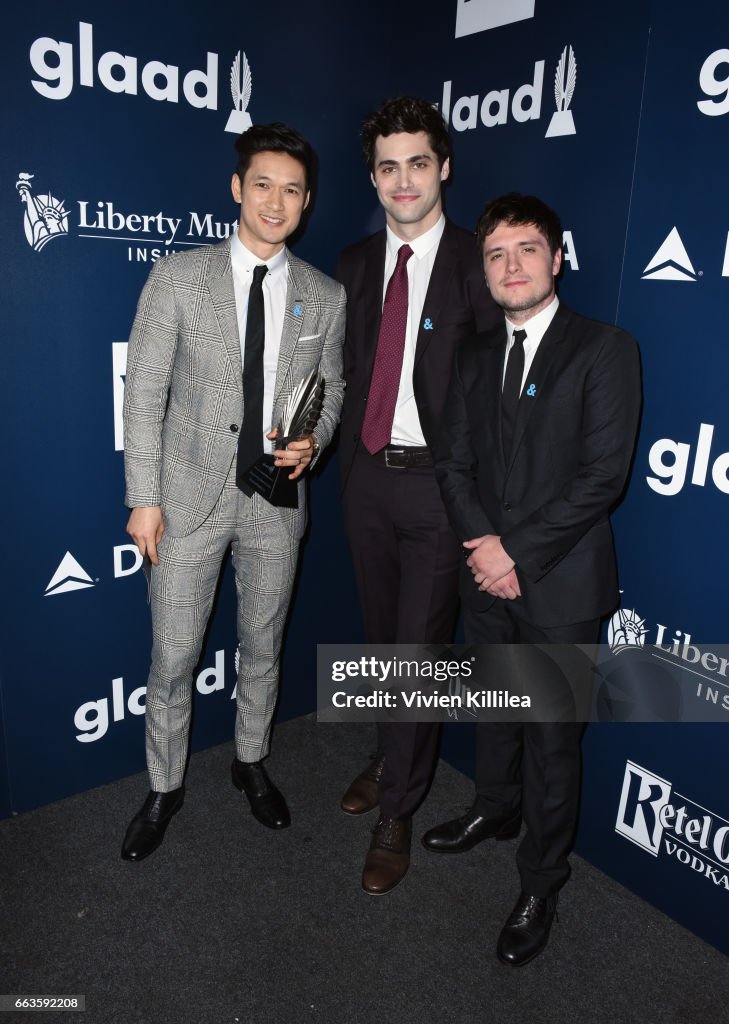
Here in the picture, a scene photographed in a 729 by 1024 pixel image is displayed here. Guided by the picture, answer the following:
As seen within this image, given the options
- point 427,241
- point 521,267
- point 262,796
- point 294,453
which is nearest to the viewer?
point 521,267

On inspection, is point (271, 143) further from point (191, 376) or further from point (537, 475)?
point (537, 475)

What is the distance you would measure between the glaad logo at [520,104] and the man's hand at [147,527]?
175 cm

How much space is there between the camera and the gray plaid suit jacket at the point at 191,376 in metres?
2.39

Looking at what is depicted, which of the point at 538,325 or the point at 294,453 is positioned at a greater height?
the point at 538,325

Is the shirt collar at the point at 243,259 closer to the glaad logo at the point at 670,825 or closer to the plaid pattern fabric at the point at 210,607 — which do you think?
the plaid pattern fabric at the point at 210,607

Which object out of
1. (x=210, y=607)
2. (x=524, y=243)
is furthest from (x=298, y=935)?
(x=524, y=243)

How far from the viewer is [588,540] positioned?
7.57 feet

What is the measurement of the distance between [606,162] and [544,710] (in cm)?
166

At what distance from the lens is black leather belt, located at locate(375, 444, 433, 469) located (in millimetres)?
2623

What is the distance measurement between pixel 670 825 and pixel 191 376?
6.71 feet

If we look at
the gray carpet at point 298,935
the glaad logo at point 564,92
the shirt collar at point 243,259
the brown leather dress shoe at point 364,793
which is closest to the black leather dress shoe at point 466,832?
the gray carpet at point 298,935

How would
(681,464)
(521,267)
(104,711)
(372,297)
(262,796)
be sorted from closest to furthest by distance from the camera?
(521,267) < (681,464) < (372,297) < (262,796) < (104,711)

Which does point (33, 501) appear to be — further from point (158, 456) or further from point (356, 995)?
point (356, 995)

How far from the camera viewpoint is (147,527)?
249 centimetres
